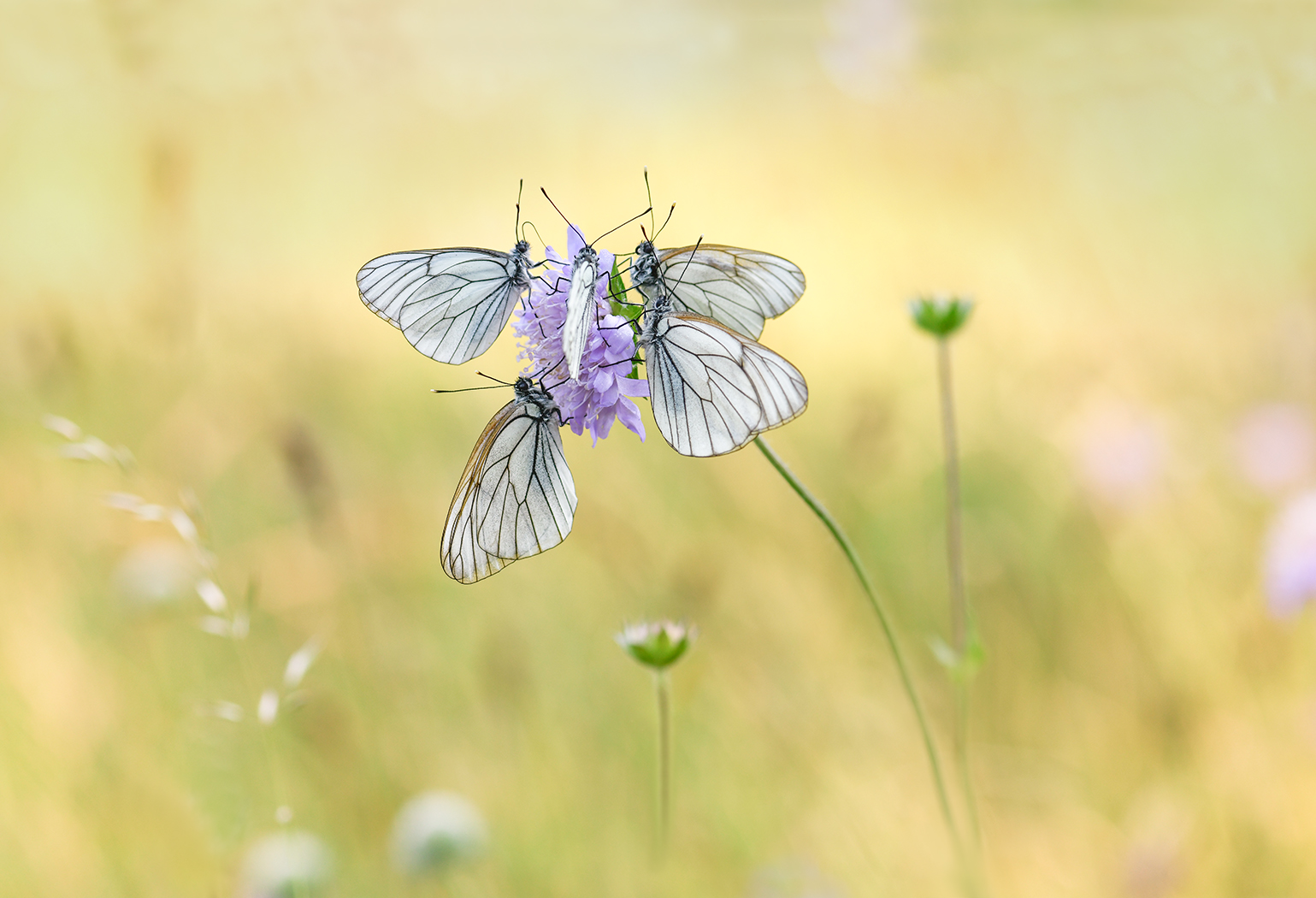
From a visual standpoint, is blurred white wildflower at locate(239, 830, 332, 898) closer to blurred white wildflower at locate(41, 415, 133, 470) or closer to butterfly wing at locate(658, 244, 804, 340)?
blurred white wildflower at locate(41, 415, 133, 470)

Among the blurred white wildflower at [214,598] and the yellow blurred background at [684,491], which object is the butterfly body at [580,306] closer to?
the blurred white wildflower at [214,598]

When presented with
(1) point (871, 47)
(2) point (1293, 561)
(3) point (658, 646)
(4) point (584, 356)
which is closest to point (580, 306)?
(4) point (584, 356)

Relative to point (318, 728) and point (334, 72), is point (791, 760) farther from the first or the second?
point (334, 72)

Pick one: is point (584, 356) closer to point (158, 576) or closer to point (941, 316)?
point (941, 316)

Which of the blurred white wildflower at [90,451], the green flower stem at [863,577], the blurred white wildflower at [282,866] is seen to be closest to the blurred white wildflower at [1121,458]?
the green flower stem at [863,577]

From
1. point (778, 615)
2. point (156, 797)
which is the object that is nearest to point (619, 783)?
point (778, 615)

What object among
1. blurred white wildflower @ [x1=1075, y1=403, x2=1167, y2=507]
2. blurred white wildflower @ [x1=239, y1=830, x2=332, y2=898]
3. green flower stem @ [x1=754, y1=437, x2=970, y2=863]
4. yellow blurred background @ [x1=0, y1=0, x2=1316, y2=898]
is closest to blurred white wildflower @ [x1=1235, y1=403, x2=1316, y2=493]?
yellow blurred background @ [x1=0, y1=0, x2=1316, y2=898]
